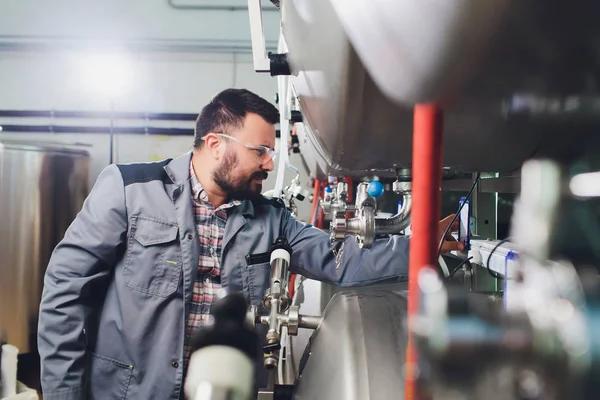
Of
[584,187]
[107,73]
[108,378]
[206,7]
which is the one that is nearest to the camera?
[584,187]

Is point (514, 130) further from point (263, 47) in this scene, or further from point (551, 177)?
point (263, 47)

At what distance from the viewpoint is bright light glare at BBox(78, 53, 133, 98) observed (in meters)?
2.50

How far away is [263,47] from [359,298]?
1.35 feet

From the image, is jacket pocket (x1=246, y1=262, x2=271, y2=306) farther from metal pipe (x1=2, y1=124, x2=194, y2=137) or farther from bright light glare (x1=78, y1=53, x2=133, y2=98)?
bright light glare (x1=78, y1=53, x2=133, y2=98)

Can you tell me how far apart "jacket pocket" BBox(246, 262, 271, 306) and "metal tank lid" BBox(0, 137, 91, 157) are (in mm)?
1577

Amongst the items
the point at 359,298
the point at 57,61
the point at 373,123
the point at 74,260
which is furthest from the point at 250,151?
the point at 57,61

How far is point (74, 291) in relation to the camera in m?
0.98

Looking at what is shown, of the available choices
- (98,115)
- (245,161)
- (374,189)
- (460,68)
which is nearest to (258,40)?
(460,68)

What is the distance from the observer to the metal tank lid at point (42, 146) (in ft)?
6.53

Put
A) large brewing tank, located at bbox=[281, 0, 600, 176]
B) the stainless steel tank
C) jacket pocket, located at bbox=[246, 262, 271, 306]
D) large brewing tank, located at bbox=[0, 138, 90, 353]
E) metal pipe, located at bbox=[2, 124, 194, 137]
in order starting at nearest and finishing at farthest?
1. large brewing tank, located at bbox=[281, 0, 600, 176]
2. the stainless steel tank
3. jacket pocket, located at bbox=[246, 262, 271, 306]
4. large brewing tank, located at bbox=[0, 138, 90, 353]
5. metal pipe, located at bbox=[2, 124, 194, 137]

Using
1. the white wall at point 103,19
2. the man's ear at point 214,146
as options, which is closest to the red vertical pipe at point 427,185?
the man's ear at point 214,146

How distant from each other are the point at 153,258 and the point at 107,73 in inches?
75.2

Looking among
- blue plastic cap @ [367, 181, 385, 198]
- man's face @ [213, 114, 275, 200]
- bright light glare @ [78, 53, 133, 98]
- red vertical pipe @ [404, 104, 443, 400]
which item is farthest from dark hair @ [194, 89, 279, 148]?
bright light glare @ [78, 53, 133, 98]

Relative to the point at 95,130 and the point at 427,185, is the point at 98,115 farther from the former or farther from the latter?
the point at 427,185
